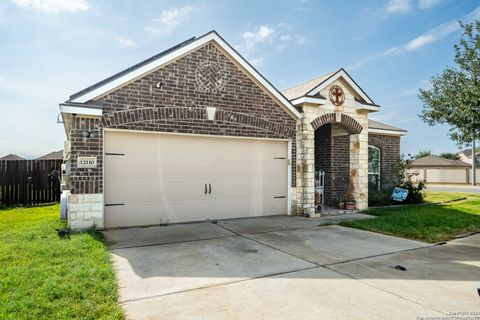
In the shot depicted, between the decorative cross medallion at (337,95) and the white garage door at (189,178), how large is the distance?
101 inches

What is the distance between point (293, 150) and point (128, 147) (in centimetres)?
534

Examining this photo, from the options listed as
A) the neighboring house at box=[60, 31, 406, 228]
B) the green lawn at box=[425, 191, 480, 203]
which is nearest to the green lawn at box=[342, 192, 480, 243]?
the neighboring house at box=[60, 31, 406, 228]

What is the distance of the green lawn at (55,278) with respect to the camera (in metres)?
3.48

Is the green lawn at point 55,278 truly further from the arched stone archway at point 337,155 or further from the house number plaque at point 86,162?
the arched stone archway at point 337,155

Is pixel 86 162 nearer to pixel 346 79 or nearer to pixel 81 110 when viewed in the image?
pixel 81 110

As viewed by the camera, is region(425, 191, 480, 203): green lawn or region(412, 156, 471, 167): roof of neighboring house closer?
region(425, 191, 480, 203): green lawn

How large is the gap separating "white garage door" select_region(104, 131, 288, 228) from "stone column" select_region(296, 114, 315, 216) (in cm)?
48

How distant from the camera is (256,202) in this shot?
402 inches

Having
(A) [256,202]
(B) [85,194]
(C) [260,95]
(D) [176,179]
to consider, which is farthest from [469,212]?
(B) [85,194]

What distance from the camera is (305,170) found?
1063 centimetres

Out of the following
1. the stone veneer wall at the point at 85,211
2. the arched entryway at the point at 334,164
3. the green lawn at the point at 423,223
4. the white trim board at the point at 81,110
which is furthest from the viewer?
the arched entryway at the point at 334,164

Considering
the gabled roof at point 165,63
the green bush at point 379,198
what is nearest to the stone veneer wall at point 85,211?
the gabled roof at point 165,63

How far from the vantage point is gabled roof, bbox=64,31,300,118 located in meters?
7.76

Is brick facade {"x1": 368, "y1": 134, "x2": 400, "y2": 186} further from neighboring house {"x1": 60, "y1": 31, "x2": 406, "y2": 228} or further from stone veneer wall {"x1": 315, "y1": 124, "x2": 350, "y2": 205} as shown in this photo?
neighboring house {"x1": 60, "y1": 31, "x2": 406, "y2": 228}
